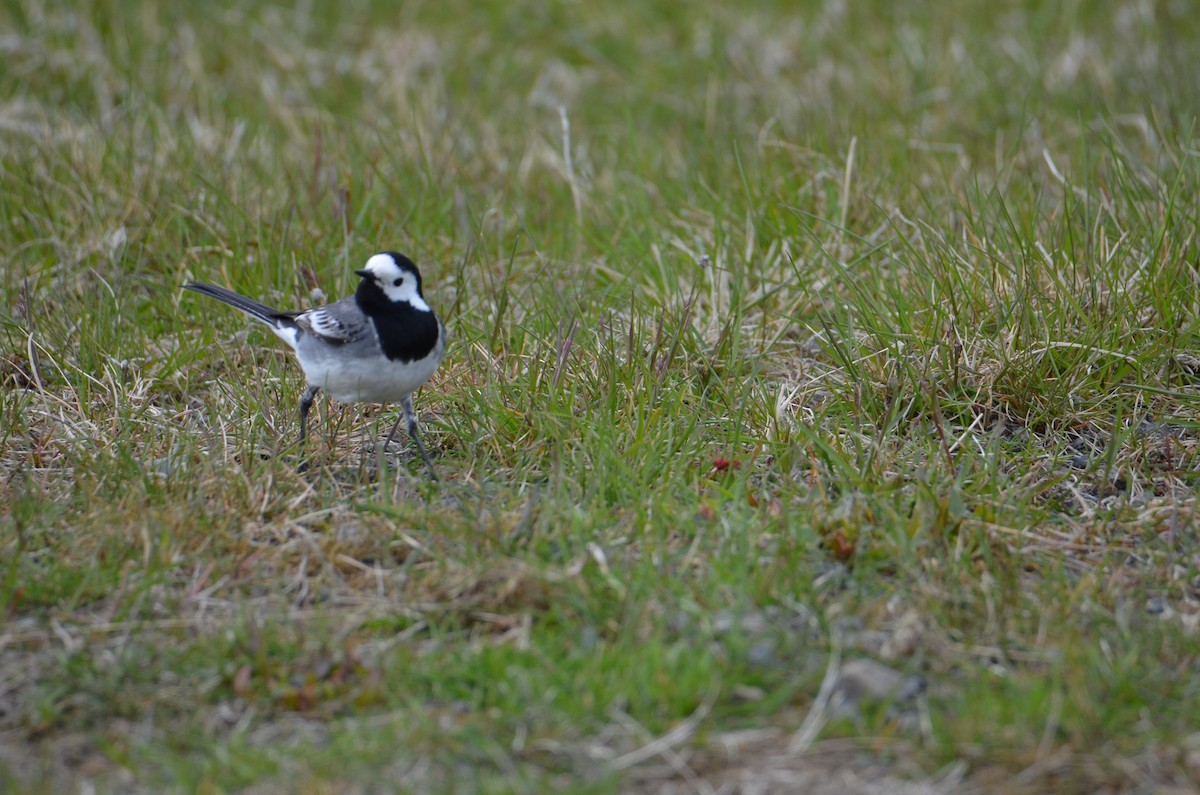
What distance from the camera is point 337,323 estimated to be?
3693 mm

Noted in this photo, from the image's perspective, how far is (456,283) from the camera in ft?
15.8

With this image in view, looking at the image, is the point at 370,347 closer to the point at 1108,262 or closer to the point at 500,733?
the point at 500,733

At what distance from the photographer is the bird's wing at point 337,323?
143 inches

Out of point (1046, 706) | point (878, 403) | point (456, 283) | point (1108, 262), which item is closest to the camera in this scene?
point (1046, 706)

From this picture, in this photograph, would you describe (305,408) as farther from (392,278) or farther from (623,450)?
(623,450)

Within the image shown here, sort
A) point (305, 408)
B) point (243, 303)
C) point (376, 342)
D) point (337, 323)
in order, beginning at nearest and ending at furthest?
point (376, 342) < point (337, 323) < point (305, 408) < point (243, 303)

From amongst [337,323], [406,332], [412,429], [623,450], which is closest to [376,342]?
[406,332]

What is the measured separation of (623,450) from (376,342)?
2.52 ft

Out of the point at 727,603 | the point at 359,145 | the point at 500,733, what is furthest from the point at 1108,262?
the point at 359,145

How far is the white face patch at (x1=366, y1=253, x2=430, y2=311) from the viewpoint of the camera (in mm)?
3689

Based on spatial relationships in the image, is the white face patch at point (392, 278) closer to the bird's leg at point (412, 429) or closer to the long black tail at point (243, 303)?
the bird's leg at point (412, 429)

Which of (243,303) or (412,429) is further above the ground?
(243,303)

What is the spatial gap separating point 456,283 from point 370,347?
1.31m

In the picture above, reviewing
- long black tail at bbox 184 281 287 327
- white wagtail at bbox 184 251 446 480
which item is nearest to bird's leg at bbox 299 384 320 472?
white wagtail at bbox 184 251 446 480
